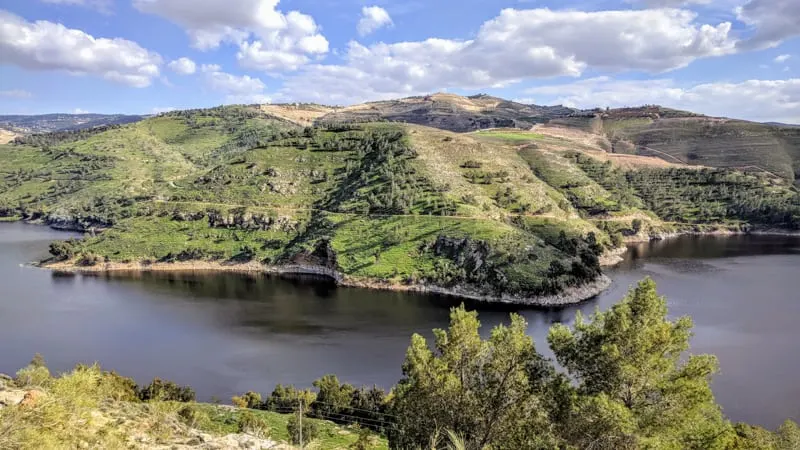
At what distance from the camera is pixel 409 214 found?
11369 cm

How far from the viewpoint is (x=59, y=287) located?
9512 centimetres

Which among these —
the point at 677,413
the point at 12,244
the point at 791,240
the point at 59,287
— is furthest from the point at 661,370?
the point at 12,244

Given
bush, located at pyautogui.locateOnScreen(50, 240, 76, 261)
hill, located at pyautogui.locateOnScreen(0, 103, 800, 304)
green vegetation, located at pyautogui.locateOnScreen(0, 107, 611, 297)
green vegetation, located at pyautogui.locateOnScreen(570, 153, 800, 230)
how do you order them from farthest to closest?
green vegetation, located at pyautogui.locateOnScreen(570, 153, 800, 230) < bush, located at pyautogui.locateOnScreen(50, 240, 76, 261) < hill, located at pyautogui.locateOnScreen(0, 103, 800, 304) < green vegetation, located at pyautogui.locateOnScreen(0, 107, 611, 297)

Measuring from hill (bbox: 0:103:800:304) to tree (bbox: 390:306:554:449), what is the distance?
2560 inches

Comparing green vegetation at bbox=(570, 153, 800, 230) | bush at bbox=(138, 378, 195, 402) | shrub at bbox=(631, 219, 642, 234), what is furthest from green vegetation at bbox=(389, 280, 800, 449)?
green vegetation at bbox=(570, 153, 800, 230)

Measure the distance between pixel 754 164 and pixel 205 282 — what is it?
213929mm

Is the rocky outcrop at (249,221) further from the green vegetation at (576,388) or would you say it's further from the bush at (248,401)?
the green vegetation at (576,388)

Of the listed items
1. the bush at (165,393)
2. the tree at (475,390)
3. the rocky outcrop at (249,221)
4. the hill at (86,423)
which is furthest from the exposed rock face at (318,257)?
Result: the hill at (86,423)

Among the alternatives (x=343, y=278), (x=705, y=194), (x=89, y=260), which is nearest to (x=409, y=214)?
(x=343, y=278)

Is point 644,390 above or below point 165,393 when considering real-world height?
above

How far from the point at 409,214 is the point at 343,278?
24.9 m

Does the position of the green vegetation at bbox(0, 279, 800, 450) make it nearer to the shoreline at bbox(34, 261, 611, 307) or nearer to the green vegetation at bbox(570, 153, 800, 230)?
the shoreline at bbox(34, 261, 611, 307)

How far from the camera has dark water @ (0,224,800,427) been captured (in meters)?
55.9

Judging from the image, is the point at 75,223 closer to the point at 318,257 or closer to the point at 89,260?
the point at 89,260
